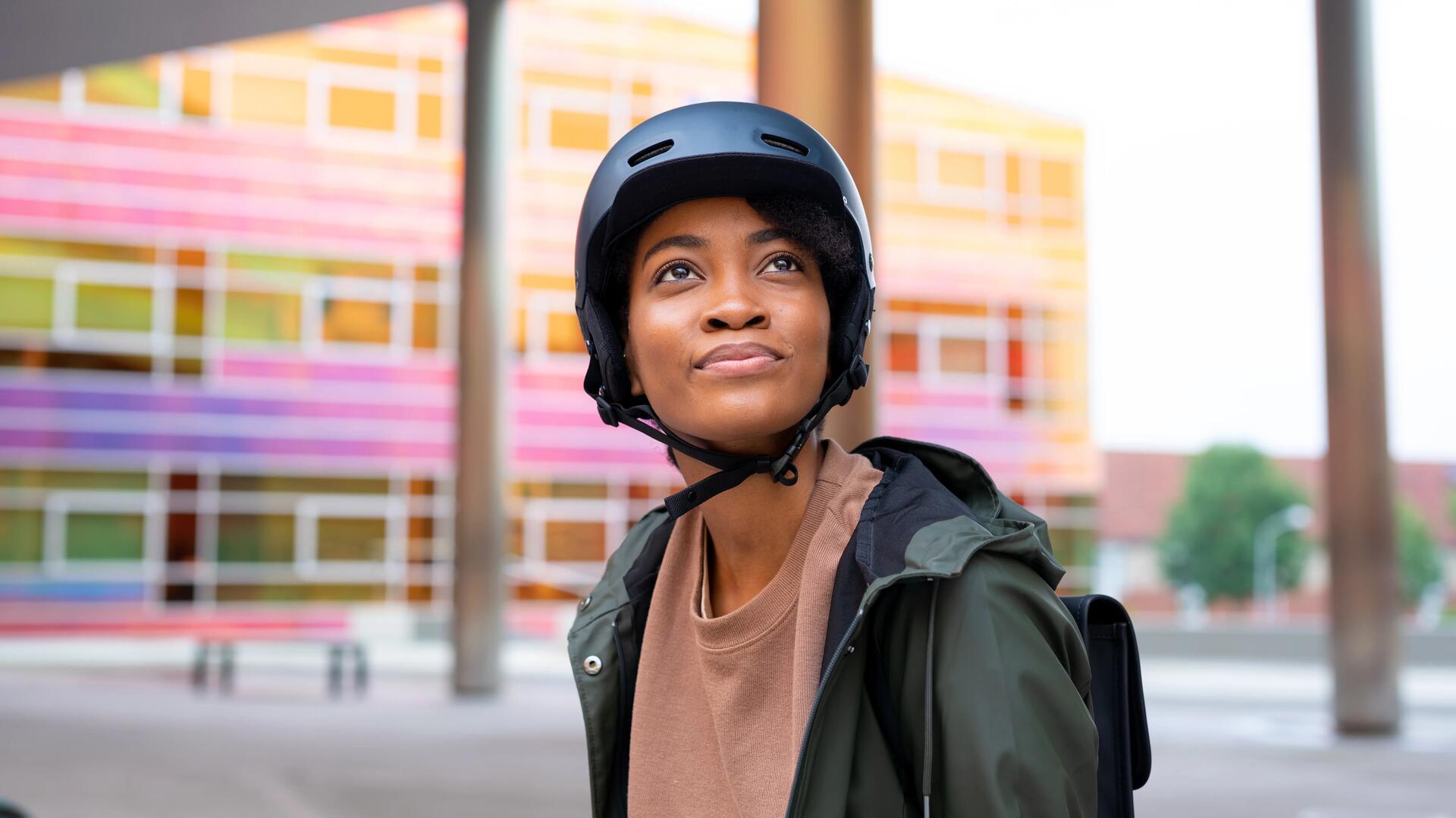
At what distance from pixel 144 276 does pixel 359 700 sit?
45.8 ft

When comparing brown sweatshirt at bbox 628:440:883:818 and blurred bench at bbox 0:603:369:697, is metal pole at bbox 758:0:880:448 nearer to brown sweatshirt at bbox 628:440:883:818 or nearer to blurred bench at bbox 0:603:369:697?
brown sweatshirt at bbox 628:440:883:818

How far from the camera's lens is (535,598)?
27031 mm

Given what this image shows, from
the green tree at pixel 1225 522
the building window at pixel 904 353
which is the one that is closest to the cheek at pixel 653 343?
the building window at pixel 904 353

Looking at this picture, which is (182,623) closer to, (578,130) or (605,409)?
(578,130)

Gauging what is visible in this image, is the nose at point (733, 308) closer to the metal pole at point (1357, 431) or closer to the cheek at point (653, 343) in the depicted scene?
the cheek at point (653, 343)

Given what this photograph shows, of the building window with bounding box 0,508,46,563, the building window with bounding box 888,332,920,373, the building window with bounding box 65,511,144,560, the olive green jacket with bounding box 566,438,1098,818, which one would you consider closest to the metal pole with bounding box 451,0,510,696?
the olive green jacket with bounding box 566,438,1098,818

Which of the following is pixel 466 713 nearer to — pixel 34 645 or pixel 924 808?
pixel 924 808

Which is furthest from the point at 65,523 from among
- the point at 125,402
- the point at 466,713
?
the point at 466,713

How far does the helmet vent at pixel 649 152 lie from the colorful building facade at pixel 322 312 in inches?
850

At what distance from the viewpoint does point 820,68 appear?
5.88 m

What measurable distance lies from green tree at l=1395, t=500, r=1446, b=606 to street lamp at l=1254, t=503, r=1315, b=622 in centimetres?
467

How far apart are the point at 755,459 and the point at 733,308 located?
19cm

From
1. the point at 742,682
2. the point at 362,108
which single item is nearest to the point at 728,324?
the point at 742,682

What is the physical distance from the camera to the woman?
1.36 metres
